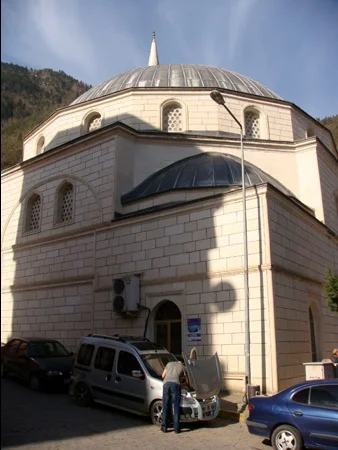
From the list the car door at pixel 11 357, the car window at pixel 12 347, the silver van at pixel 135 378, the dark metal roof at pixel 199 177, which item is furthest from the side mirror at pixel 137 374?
the dark metal roof at pixel 199 177

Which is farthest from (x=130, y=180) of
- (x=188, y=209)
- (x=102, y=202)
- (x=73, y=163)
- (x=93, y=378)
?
(x=93, y=378)

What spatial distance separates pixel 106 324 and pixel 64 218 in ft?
17.6

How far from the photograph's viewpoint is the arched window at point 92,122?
20.1 metres

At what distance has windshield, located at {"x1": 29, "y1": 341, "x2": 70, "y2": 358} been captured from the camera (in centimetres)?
1205

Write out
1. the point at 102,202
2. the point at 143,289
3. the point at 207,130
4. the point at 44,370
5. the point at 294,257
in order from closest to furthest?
the point at 44,370 < the point at 294,257 < the point at 143,289 < the point at 102,202 < the point at 207,130

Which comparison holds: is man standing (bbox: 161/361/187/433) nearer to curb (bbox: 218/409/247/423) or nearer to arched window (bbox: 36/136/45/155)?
curb (bbox: 218/409/247/423)

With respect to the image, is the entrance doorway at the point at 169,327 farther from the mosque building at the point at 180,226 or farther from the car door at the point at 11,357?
the car door at the point at 11,357

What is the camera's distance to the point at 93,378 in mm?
9758

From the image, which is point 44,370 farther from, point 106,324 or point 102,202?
point 102,202

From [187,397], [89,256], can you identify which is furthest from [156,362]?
[89,256]

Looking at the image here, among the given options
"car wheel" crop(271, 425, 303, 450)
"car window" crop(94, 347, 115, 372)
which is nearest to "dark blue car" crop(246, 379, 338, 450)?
"car wheel" crop(271, 425, 303, 450)

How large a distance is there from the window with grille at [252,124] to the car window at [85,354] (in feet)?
42.9

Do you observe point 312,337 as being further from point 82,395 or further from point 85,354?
point 82,395

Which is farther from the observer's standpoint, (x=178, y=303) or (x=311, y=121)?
(x=311, y=121)
